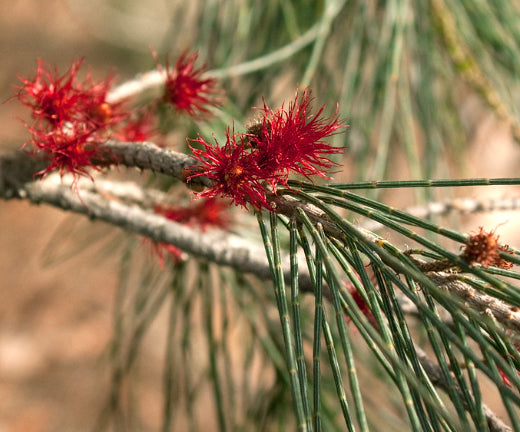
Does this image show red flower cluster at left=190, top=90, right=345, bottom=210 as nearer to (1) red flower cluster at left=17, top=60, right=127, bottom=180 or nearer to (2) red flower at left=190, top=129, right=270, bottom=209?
(2) red flower at left=190, top=129, right=270, bottom=209

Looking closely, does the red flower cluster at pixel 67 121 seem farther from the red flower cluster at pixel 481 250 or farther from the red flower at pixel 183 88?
the red flower cluster at pixel 481 250

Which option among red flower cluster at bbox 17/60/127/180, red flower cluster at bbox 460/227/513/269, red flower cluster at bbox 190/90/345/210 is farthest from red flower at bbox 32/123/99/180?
red flower cluster at bbox 460/227/513/269

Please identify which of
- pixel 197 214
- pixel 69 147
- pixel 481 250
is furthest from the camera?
pixel 197 214

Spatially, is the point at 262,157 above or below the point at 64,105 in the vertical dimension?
below

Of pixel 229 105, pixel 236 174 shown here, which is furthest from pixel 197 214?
pixel 236 174

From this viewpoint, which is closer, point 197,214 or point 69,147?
point 69,147

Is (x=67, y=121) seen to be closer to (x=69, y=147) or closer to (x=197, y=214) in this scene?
(x=69, y=147)

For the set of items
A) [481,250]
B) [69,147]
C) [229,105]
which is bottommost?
[481,250]

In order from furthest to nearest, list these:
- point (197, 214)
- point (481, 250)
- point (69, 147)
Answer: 1. point (197, 214)
2. point (69, 147)
3. point (481, 250)

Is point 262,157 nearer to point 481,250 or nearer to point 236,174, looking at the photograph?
point 236,174
